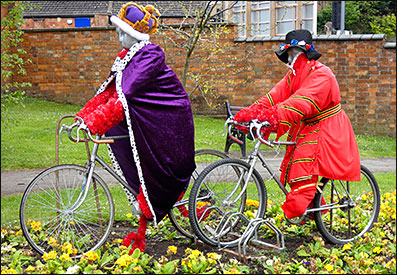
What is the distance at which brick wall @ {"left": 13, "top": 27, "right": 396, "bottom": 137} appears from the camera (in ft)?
40.7

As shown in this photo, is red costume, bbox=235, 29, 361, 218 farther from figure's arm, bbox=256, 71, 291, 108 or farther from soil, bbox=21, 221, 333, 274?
soil, bbox=21, 221, 333, 274

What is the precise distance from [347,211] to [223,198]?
1200mm

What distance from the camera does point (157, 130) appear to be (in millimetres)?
4004

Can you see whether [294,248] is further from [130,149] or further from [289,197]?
[130,149]

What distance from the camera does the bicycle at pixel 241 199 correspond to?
420 cm

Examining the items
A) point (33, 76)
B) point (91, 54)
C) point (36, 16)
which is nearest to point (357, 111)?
point (91, 54)

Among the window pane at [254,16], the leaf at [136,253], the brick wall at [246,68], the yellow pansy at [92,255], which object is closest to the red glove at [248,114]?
the leaf at [136,253]

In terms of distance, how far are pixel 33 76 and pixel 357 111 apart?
8.16 metres

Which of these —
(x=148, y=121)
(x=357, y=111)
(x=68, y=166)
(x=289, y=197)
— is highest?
(x=148, y=121)

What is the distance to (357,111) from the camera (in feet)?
41.5

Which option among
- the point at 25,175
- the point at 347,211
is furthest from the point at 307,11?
the point at 347,211

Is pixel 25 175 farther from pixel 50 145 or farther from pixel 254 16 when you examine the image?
pixel 254 16

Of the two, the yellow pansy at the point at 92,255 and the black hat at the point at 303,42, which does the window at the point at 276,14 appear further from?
the yellow pansy at the point at 92,255

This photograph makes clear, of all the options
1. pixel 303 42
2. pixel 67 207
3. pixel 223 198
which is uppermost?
pixel 303 42
